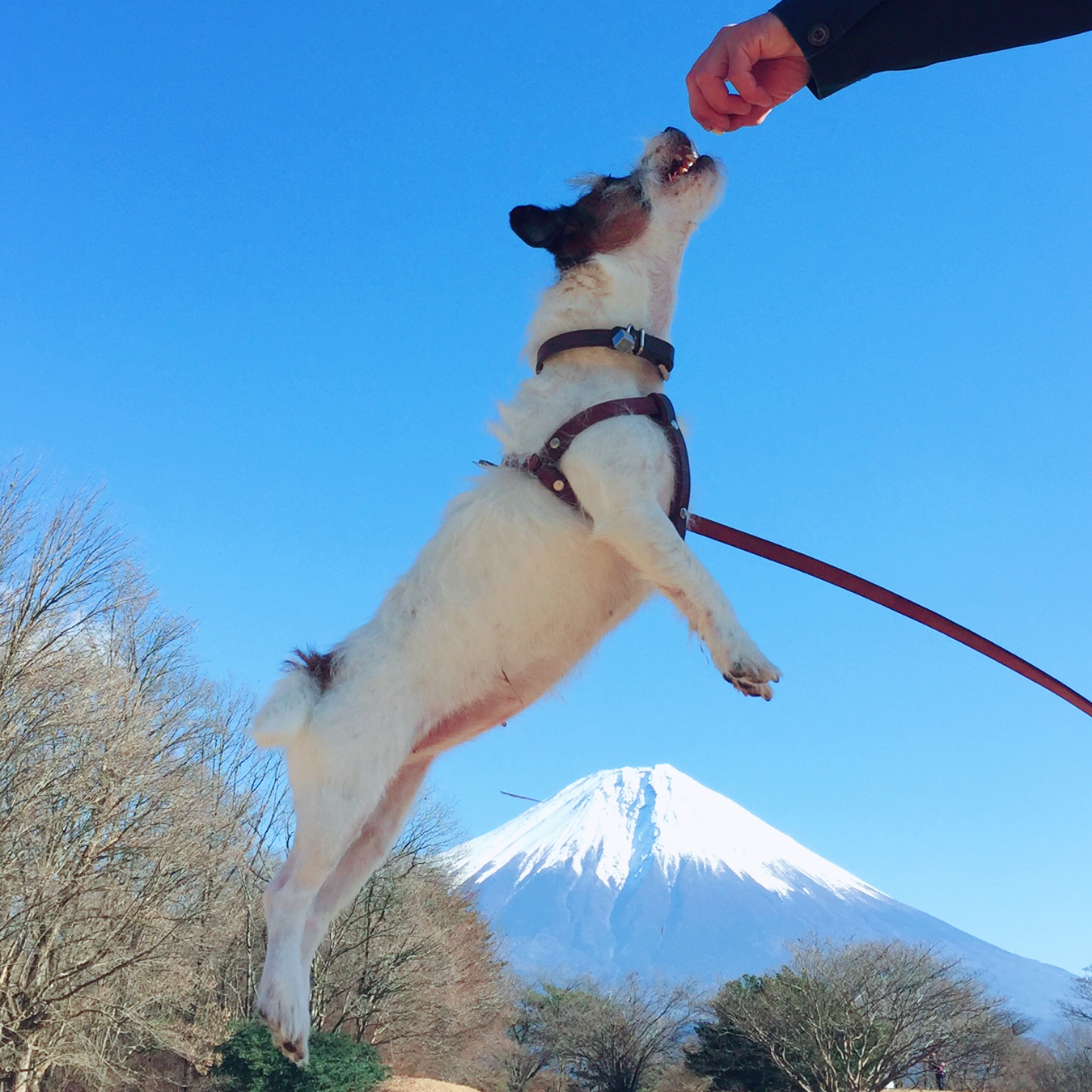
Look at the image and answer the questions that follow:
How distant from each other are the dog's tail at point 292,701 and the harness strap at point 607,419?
31.9 inches

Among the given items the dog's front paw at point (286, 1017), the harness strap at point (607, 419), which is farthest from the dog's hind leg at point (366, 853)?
the harness strap at point (607, 419)

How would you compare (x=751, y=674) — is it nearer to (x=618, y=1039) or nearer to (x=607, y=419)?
(x=607, y=419)

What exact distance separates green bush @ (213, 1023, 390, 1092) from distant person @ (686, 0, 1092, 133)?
85.0 ft

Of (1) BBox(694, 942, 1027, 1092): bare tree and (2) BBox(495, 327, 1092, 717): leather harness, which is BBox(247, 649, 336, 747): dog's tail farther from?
(1) BBox(694, 942, 1027, 1092): bare tree

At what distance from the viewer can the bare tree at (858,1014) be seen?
127ft

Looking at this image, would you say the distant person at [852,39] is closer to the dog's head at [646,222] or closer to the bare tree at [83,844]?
the dog's head at [646,222]

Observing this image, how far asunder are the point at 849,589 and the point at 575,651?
79cm

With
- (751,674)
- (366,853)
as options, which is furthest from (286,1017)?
(751,674)

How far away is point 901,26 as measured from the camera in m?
2.49

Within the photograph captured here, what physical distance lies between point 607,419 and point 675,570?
49 cm

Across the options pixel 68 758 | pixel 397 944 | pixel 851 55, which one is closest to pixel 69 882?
pixel 68 758

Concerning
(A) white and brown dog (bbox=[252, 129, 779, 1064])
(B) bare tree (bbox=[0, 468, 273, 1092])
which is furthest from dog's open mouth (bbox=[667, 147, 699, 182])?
(B) bare tree (bbox=[0, 468, 273, 1092])

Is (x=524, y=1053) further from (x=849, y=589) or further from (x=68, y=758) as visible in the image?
(x=849, y=589)

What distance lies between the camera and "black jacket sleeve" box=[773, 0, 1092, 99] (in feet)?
8.11
